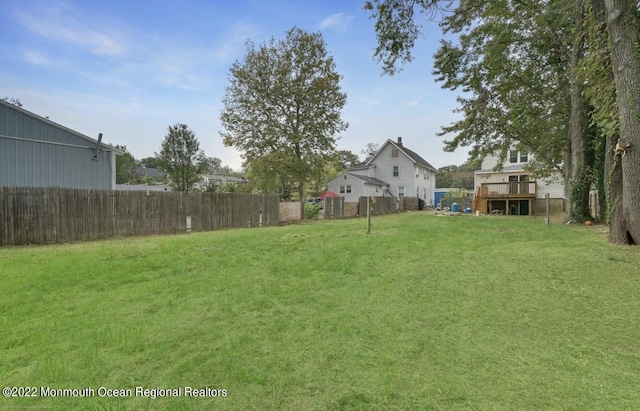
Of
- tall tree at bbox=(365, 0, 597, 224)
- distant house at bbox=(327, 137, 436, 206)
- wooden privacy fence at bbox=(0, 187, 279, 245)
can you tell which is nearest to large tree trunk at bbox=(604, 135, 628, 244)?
tall tree at bbox=(365, 0, 597, 224)

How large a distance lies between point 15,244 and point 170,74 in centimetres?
829

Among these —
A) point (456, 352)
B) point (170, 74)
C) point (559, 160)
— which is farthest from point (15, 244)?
point (559, 160)

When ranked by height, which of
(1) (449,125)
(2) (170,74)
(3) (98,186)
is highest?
(2) (170,74)

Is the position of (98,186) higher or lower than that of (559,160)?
lower

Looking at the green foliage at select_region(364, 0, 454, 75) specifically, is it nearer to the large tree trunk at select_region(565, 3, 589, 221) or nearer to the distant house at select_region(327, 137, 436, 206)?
the large tree trunk at select_region(565, 3, 589, 221)

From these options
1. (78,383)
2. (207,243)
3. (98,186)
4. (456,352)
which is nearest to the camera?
(78,383)

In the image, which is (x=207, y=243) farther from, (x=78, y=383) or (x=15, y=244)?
(x=78, y=383)

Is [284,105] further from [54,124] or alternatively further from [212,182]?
[212,182]

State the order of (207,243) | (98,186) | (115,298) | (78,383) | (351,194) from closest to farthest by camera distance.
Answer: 1. (78,383)
2. (115,298)
3. (207,243)
4. (98,186)
5. (351,194)

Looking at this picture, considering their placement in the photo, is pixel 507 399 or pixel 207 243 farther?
pixel 207 243

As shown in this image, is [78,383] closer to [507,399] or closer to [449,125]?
[507,399]

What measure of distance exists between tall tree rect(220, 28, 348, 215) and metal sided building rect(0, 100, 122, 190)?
1014 centimetres

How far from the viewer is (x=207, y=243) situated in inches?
297

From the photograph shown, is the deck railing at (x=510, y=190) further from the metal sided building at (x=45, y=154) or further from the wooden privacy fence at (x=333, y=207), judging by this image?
the metal sided building at (x=45, y=154)
